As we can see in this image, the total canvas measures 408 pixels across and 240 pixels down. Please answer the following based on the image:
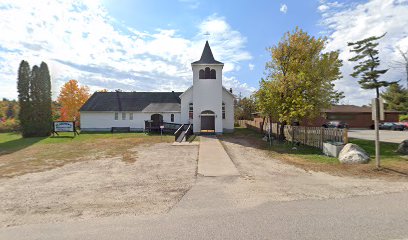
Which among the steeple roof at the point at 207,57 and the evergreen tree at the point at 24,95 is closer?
the steeple roof at the point at 207,57

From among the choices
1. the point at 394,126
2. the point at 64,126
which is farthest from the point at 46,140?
the point at 394,126

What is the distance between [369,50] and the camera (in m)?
39.2

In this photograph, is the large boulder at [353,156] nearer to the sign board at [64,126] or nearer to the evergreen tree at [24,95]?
the sign board at [64,126]

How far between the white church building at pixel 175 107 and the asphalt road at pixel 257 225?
22.3 meters

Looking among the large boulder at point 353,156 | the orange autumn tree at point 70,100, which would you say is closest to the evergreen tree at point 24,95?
the orange autumn tree at point 70,100

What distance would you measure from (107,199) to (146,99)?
32040 mm

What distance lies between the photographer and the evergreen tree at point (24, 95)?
29172 mm

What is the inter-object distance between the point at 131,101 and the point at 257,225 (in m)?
35.0

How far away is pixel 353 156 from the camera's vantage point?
11.4 meters

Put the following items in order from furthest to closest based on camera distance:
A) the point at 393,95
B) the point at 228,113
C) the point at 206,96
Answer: the point at 393,95 → the point at 228,113 → the point at 206,96

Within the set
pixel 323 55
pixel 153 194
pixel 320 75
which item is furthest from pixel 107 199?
pixel 323 55

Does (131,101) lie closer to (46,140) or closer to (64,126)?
(64,126)

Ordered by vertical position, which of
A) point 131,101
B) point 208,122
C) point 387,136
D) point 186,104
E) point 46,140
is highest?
point 131,101

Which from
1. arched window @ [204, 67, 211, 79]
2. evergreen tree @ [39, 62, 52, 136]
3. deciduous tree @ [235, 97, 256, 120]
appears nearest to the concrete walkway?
arched window @ [204, 67, 211, 79]
